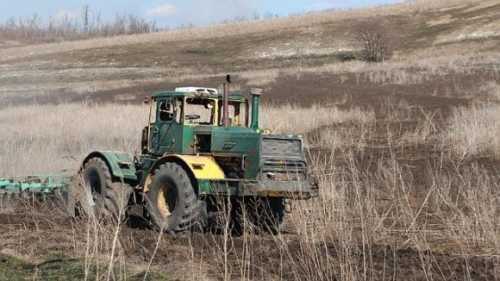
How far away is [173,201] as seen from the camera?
37.3ft

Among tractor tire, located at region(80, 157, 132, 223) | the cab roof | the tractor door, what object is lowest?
tractor tire, located at region(80, 157, 132, 223)

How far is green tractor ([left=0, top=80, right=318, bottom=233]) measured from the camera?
10.9 metres

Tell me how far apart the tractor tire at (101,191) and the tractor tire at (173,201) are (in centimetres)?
68

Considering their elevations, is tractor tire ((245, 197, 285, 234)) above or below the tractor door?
below

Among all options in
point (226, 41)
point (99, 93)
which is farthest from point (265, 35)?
point (99, 93)

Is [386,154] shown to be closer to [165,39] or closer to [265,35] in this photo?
[265,35]

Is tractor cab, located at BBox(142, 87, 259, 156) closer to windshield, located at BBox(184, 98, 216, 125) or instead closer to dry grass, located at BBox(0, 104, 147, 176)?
windshield, located at BBox(184, 98, 216, 125)

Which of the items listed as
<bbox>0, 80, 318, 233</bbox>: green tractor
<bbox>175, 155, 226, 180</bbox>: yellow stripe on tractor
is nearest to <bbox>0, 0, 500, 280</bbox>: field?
<bbox>0, 80, 318, 233</bbox>: green tractor

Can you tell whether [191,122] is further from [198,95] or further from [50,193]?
[50,193]

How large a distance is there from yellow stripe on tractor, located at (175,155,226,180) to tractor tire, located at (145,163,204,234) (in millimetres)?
143

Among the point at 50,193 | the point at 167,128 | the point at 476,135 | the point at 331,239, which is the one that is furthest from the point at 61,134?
the point at 331,239

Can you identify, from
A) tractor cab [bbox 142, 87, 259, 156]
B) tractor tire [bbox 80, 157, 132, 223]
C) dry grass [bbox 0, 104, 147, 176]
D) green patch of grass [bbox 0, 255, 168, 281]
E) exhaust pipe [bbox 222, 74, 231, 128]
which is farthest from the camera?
dry grass [bbox 0, 104, 147, 176]

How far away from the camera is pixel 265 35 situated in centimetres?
7688

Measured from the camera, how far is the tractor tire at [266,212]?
38.1 ft
